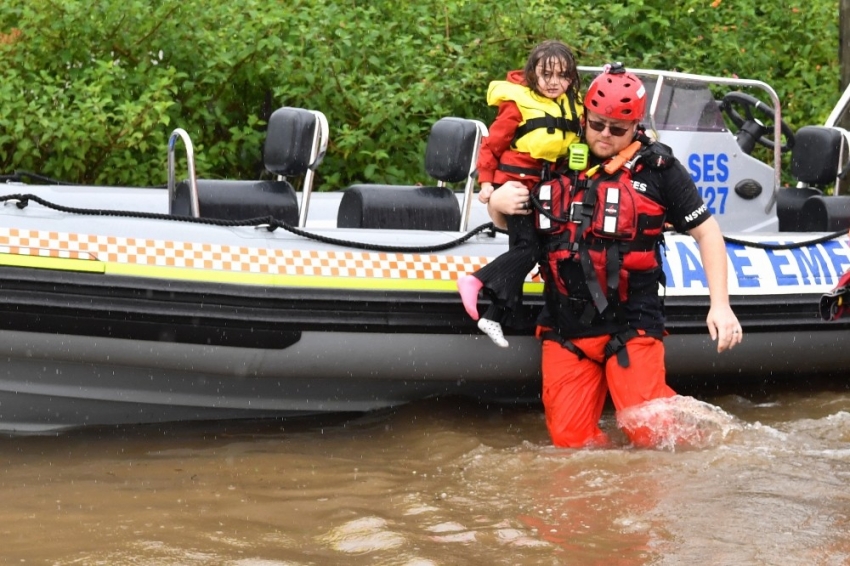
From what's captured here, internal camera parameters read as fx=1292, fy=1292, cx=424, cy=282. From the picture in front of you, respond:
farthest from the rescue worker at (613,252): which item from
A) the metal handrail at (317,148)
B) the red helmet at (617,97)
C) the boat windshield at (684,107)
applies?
the boat windshield at (684,107)

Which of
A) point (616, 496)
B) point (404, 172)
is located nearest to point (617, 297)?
point (616, 496)

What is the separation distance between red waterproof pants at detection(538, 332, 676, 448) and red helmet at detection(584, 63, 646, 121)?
81 cm

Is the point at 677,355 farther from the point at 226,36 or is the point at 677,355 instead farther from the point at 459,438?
the point at 226,36

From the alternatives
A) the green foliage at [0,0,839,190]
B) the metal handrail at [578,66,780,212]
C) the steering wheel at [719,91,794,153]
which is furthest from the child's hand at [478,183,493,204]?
the green foliage at [0,0,839,190]

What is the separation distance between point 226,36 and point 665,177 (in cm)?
421

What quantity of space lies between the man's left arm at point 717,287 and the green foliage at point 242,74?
359cm

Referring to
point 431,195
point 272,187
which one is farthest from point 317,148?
point 431,195

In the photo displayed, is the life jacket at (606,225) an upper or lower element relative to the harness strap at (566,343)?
upper

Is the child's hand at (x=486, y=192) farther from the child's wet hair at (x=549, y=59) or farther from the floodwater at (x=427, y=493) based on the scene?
the floodwater at (x=427, y=493)

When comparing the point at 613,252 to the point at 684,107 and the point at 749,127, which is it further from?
the point at 749,127

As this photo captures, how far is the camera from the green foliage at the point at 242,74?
7.56 m

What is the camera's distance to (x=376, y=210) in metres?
5.50

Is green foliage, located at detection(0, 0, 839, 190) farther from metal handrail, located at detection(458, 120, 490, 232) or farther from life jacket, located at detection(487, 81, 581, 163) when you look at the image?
life jacket, located at detection(487, 81, 581, 163)

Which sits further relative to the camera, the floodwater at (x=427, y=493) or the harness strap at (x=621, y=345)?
the harness strap at (x=621, y=345)
